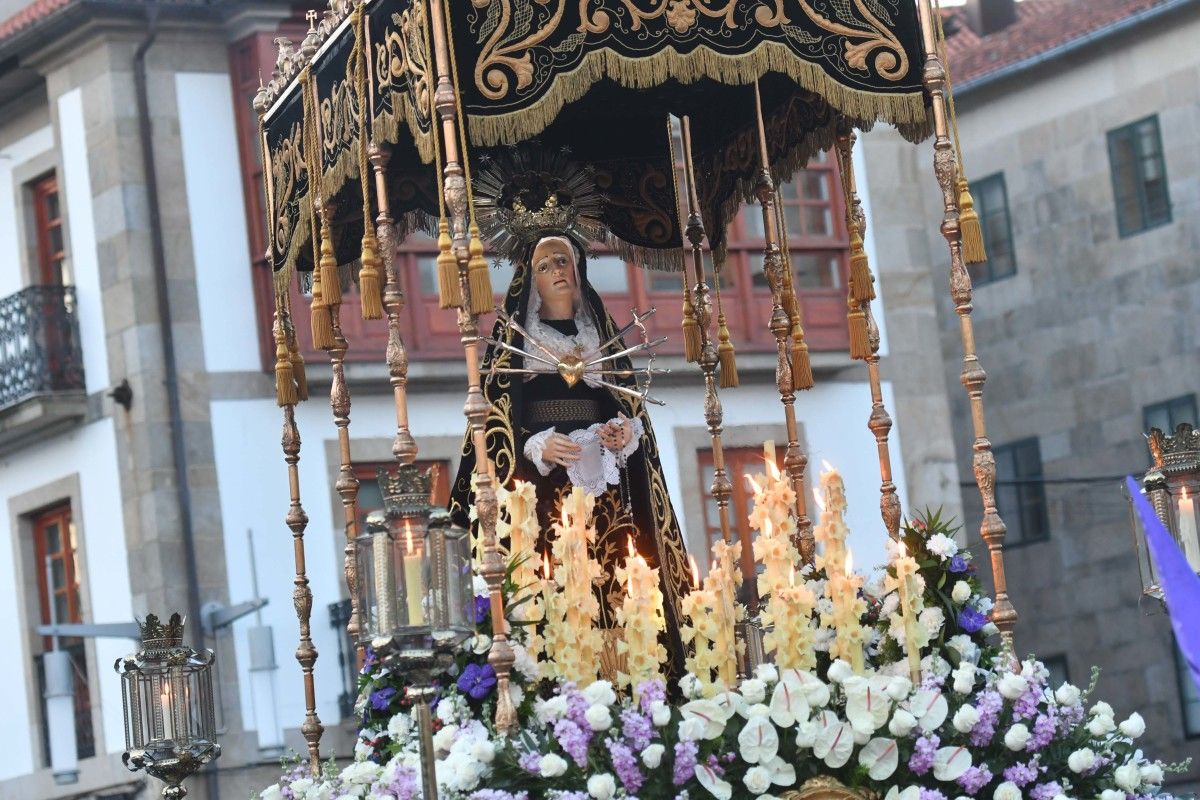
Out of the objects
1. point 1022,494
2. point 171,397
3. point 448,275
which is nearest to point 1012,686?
point 448,275

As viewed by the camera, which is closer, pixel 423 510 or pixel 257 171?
pixel 423 510

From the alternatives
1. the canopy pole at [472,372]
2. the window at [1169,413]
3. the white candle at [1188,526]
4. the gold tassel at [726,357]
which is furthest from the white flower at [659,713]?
the window at [1169,413]

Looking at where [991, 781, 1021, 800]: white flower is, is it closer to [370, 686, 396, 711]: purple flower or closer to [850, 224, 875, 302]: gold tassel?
[370, 686, 396, 711]: purple flower

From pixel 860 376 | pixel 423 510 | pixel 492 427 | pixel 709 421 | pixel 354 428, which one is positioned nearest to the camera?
pixel 423 510

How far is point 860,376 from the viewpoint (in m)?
26.0

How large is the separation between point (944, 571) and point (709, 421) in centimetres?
199

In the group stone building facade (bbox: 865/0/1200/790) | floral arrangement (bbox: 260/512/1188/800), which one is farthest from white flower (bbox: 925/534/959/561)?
stone building facade (bbox: 865/0/1200/790)

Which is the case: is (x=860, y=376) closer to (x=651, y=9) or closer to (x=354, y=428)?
(x=354, y=428)

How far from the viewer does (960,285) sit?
11297 millimetres

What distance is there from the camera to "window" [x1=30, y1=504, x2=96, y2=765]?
24.3 meters

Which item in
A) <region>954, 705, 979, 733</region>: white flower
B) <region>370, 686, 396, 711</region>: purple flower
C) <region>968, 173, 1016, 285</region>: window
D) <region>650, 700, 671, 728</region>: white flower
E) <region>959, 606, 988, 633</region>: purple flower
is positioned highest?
<region>968, 173, 1016, 285</region>: window

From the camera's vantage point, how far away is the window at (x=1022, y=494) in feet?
96.1

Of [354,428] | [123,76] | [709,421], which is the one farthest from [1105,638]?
[709,421]

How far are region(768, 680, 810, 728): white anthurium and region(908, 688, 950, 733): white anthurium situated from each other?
0.45 metres
